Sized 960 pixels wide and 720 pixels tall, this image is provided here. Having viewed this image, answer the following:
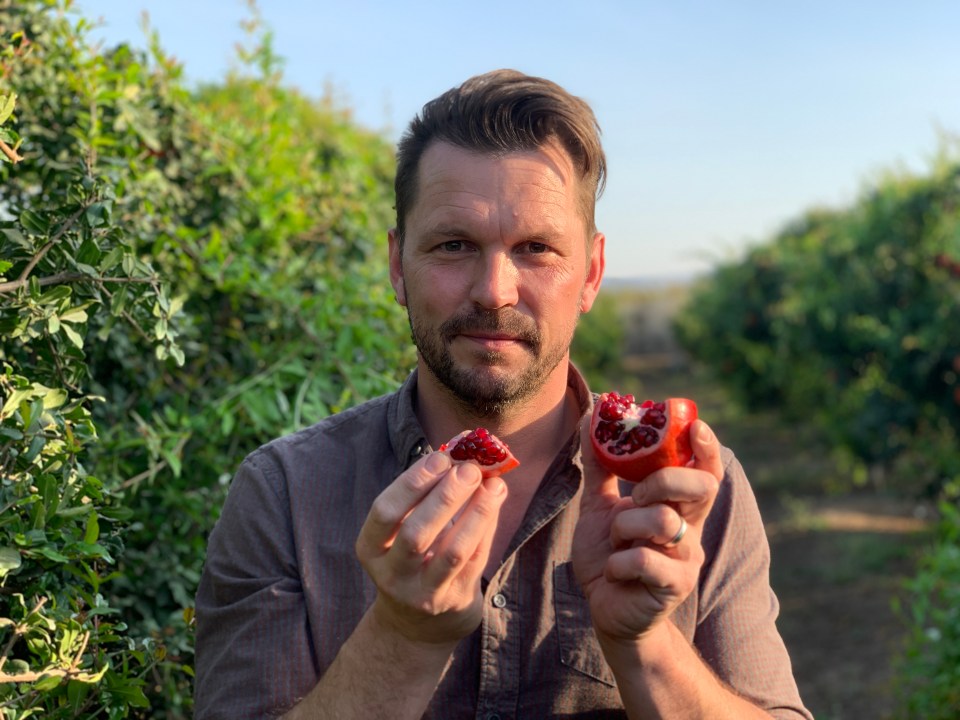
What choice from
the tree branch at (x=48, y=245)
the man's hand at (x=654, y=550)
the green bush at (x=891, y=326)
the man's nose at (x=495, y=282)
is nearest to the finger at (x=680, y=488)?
the man's hand at (x=654, y=550)

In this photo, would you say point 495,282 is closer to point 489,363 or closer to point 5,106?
point 489,363

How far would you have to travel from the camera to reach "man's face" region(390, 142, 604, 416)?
2342 mm

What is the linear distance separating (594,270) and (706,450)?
1.03 metres

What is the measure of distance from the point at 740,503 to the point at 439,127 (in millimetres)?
1276

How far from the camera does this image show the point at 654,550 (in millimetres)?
1833

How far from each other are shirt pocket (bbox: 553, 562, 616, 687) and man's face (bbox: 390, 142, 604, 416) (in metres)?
0.49

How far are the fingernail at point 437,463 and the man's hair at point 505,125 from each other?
3.24ft

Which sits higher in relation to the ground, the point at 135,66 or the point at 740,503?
the point at 135,66

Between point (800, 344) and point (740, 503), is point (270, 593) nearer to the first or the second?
point (740, 503)

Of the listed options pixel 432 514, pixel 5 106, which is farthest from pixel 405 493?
pixel 5 106

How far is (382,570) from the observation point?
1824 mm

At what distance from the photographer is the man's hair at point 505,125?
250cm

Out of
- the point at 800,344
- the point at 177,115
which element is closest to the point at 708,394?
the point at 800,344

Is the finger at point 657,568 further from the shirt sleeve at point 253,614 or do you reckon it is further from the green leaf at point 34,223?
the green leaf at point 34,223
